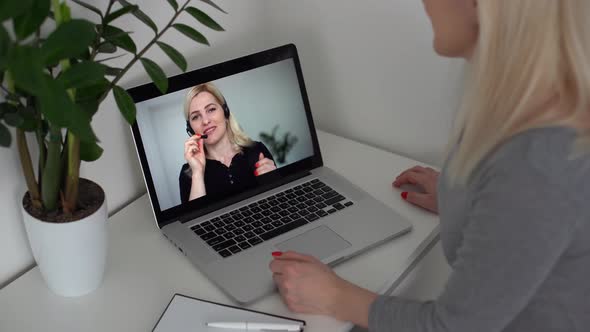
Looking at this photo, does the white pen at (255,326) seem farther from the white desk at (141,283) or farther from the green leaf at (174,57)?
the green leaf at (174,57)

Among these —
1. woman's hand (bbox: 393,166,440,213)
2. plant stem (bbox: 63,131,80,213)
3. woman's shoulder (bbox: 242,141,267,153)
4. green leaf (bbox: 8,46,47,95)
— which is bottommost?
woman's hand (bbox: 393,166,440,213)

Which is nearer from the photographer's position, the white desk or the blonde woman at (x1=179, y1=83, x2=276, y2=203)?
the white desk

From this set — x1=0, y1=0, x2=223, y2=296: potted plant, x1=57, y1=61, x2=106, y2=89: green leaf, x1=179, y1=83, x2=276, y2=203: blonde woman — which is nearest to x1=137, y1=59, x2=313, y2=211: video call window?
x1=179, y1=83, x2=276, y2=203: blonde woman

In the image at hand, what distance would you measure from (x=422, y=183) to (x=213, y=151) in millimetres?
381

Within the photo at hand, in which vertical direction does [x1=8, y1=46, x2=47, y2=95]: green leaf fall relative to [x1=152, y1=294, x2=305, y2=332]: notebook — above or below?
above

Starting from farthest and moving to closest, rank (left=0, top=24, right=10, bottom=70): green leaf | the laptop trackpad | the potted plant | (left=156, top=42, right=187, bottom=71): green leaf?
the laptop trackpad
(left=156, top=42, right=187, bottom=71): green leaf
the potted plant
(left=0, top=24, right=10, bottom=70): green leaf

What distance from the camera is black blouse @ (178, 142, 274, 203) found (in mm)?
1092

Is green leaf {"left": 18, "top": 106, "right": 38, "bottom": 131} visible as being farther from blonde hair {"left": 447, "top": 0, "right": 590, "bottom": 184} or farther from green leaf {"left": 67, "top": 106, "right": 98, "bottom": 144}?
blonde hair {"left": 447, "top": 0, "right": 590, "bottom": 184}

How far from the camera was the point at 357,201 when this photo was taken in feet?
3.73

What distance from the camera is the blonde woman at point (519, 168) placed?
2.26 ft

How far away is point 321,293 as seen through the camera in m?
0.89

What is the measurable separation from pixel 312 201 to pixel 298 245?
127 mm

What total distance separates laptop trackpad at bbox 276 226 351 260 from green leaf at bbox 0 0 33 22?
0.58 meters

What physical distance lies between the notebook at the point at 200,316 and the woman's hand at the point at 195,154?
26 centimetres
